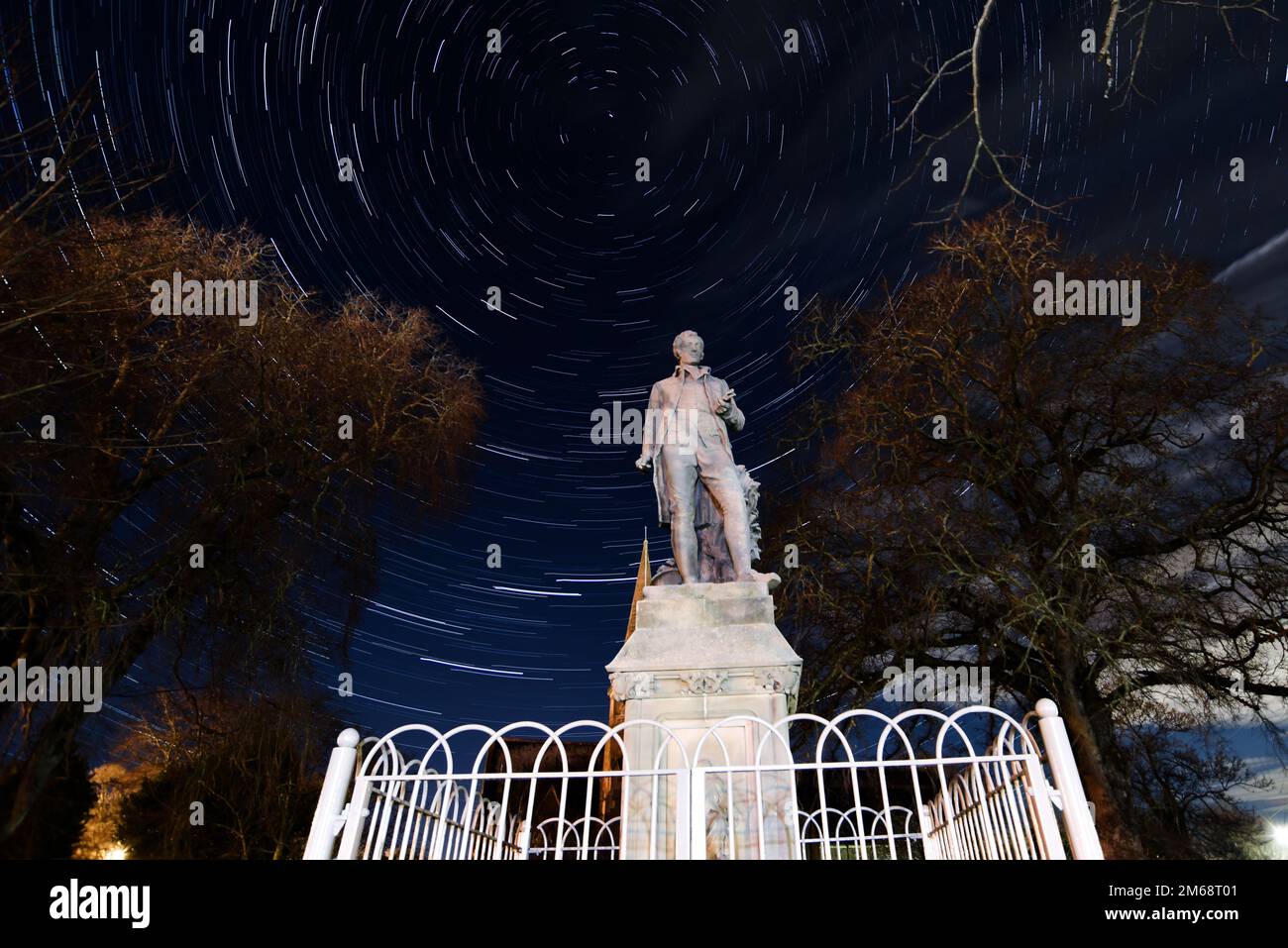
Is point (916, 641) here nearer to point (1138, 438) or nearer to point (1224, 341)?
point (1138, 438)

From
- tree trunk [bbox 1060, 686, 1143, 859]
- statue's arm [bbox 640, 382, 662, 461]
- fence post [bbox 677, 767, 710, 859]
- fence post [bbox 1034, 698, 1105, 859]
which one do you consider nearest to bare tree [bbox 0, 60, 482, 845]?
statue's arm [bbox 640, 382, 662, 461]

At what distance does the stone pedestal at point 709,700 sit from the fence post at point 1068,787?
2.04m

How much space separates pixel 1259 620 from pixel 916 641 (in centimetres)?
564

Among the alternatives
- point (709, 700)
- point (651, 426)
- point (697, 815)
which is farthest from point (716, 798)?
point (651, 426)

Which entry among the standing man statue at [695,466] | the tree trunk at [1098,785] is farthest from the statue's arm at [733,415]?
the tree trunk at [1098,785]

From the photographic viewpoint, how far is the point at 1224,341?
14.5m

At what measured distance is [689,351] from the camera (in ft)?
28.9

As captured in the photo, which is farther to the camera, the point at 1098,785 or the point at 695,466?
the point at 1098,785

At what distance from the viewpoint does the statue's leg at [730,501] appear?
309 inches

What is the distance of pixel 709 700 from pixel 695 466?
250 centimetres

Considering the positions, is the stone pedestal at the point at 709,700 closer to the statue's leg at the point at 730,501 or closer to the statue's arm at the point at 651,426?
the statue's leg at the point at 730,501

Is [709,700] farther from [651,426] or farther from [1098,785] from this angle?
[1098,785]

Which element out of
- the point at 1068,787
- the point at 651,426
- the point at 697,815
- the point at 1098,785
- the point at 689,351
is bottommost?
the point at 697,815
